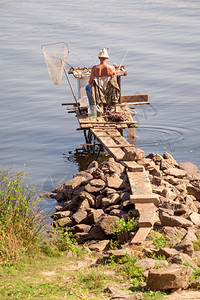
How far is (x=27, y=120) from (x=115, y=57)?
426 inches

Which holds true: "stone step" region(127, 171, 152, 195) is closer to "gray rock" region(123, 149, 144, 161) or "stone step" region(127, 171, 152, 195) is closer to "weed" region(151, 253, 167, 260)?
"gray rock" region(123, 149, 144, 161)

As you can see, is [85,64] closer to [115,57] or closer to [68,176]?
[115,57]

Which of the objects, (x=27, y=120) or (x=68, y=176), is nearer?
(x=68, y=176)

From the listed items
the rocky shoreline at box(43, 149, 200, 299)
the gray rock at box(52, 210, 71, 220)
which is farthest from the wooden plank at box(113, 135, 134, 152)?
the gray rock at box(52, 210, 71, 220)

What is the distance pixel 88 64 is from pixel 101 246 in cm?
2207

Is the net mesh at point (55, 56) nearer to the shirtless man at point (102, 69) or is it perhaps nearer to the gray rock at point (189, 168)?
the shirtless man at point (102, 69)

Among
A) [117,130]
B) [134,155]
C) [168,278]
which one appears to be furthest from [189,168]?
[168,278]

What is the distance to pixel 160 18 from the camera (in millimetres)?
49250

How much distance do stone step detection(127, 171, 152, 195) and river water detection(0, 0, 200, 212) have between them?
14.0ft

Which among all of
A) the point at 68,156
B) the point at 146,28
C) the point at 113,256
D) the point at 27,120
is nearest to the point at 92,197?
the point at 113,256

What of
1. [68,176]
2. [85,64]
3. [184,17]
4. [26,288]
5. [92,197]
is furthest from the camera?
[184,17]

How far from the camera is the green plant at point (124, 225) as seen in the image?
1023 centimetres

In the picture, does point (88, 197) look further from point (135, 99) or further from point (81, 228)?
point (135, 99)

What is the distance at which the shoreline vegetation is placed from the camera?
24.5 ft
